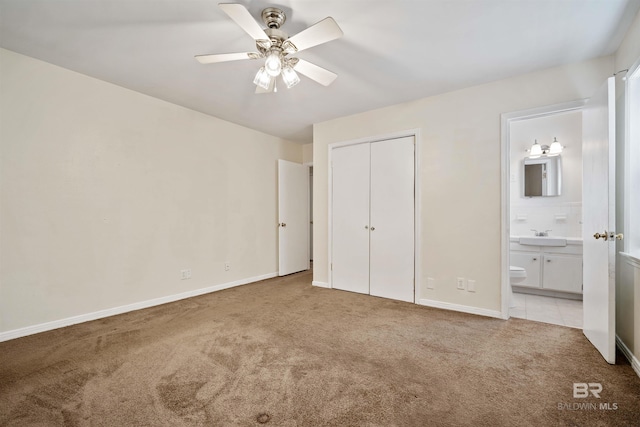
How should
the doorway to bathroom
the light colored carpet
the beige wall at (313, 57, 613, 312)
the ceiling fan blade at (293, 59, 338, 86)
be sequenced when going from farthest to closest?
the doorway to bathroom → the beige wall at (313, 57, 613, 312) → the ceiling fan blade at (293, 59, 338, 86) → the light colored carpet

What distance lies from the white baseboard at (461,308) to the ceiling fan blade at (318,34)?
286 centimetres

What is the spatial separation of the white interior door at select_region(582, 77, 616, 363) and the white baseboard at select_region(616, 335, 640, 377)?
0.10 m

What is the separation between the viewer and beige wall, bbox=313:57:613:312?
2713 mm

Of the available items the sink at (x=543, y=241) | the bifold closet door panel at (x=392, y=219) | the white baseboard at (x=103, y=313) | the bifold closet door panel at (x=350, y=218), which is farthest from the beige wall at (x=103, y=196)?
the sink at (x=543, y=241)

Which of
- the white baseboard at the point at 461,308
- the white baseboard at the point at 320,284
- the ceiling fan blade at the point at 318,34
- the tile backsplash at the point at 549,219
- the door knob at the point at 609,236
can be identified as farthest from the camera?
the white baseboard at the point at 320,284

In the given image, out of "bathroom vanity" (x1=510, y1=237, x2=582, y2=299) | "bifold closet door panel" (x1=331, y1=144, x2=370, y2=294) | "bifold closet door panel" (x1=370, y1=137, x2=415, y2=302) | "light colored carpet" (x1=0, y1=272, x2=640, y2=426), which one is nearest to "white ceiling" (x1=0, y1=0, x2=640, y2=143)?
"bifold closet door panel" (x1=370, y1=137, x2=415, y2=302)

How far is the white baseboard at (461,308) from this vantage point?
291 centimetres

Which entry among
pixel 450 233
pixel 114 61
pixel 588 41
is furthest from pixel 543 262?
pixel 114 61

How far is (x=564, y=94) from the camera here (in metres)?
2.62

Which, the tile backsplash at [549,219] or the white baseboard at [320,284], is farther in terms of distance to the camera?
the white baseboard at [320,284]

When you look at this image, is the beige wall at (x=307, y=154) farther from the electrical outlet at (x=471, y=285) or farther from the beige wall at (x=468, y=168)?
the electrical outlet at (x=471, y=285)

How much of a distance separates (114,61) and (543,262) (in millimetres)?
5373

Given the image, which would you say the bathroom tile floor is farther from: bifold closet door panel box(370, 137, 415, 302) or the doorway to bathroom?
bifold closet door panel box(370, 137, 415, 302)

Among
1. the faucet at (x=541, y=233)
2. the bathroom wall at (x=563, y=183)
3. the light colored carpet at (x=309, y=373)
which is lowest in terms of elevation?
the light colored carpet at (x=309, y=373)
